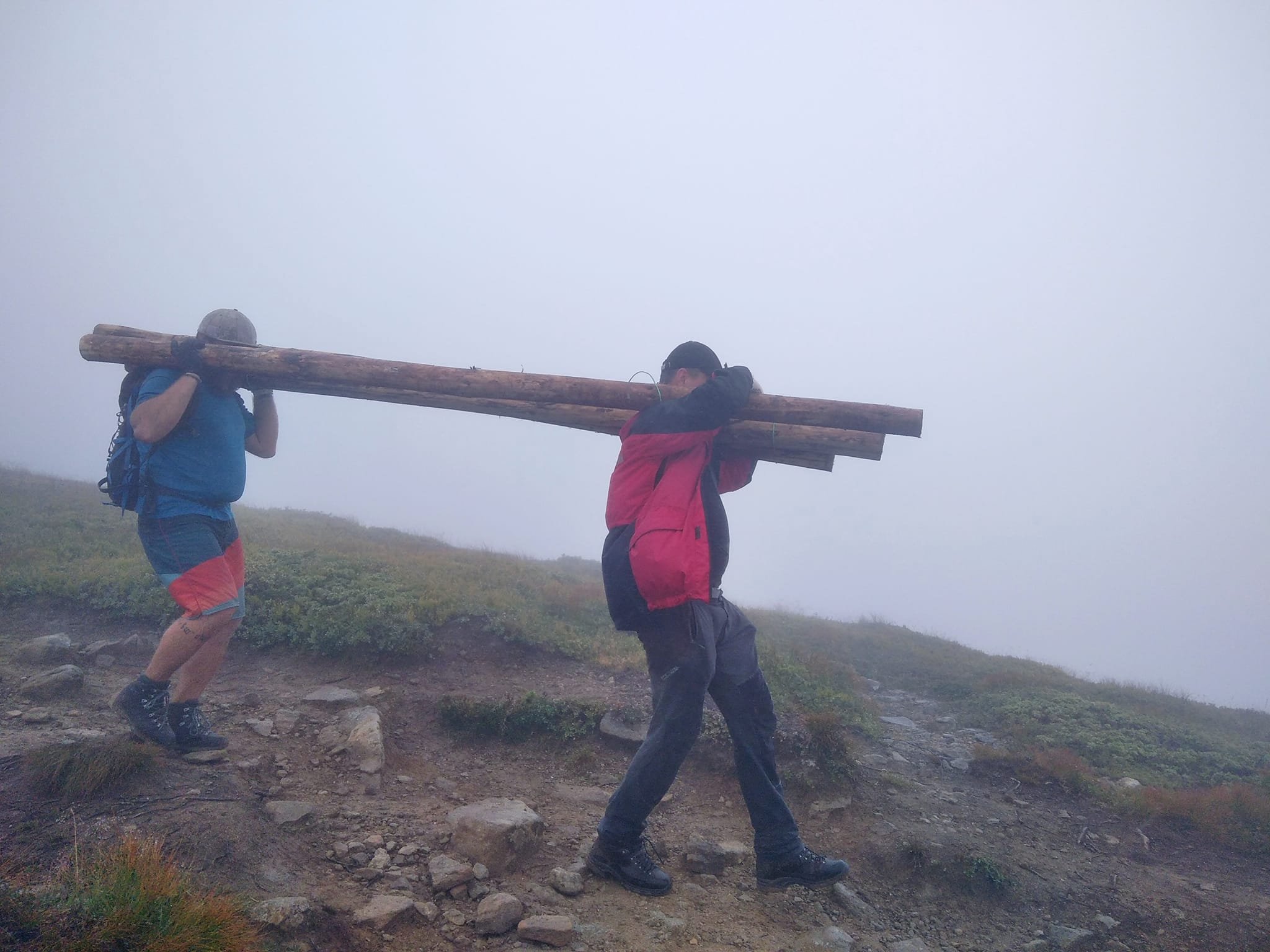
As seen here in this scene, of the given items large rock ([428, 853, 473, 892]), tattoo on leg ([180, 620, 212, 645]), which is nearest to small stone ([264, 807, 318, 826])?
large rock ([428, 853, 473, 892])

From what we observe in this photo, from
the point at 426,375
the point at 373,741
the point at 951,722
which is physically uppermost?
the point at 426,375

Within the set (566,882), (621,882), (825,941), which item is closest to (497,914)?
(566,882)

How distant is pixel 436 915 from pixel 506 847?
556mm

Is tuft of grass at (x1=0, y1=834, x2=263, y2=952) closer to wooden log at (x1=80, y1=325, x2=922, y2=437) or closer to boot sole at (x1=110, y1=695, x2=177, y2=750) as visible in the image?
boot sole at (x1=110, y1=695, x2=177, y2=750)

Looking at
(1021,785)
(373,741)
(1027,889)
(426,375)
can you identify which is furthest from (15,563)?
(1021,785)

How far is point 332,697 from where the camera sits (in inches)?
210

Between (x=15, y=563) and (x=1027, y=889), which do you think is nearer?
(x=1027, y=889)

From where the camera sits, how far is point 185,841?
3.08 m

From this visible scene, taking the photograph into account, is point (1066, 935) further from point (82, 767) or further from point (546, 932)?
point (82, 767)

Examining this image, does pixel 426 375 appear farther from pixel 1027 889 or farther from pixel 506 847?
pixel 1027 889

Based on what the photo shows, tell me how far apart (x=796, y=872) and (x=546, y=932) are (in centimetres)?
145

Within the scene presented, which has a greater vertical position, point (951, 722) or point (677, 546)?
point (677, 546)

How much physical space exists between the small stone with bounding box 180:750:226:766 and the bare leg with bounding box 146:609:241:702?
31 cm

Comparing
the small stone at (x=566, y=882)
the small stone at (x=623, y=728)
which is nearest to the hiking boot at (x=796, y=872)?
the small stone at (x=566, y=882)
